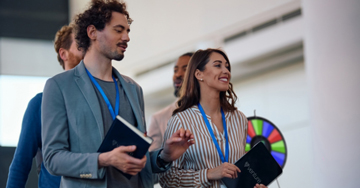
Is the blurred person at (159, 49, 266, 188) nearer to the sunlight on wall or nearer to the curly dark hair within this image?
the curly dark hair

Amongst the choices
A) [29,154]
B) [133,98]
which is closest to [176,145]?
[133,98]

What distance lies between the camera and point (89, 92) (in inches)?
81.2

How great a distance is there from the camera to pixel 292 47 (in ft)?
18.3

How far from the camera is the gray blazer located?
187 cm

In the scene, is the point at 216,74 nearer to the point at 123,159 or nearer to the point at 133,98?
the point at 133,98

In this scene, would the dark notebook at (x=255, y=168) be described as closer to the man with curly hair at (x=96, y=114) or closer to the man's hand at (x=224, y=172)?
the man's hand at (x=224, y=172)

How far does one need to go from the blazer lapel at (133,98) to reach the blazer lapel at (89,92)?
0.66 ft

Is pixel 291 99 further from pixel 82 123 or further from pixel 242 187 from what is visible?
pixel 82 123

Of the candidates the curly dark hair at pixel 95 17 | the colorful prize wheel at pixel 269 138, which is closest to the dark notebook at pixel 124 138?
the curly dark hair at pixel 95 17

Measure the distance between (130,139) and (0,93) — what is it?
19.0ft

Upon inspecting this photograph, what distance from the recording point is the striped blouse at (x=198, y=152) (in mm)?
2546

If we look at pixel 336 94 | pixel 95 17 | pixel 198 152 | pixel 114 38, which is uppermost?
pixel 95 17

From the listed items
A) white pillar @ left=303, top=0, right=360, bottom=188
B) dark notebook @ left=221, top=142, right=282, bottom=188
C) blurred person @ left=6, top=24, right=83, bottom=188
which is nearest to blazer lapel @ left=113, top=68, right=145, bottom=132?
blurred person @ left=6, top=24, right=83, bottom=188

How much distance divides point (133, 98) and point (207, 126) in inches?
24.8
